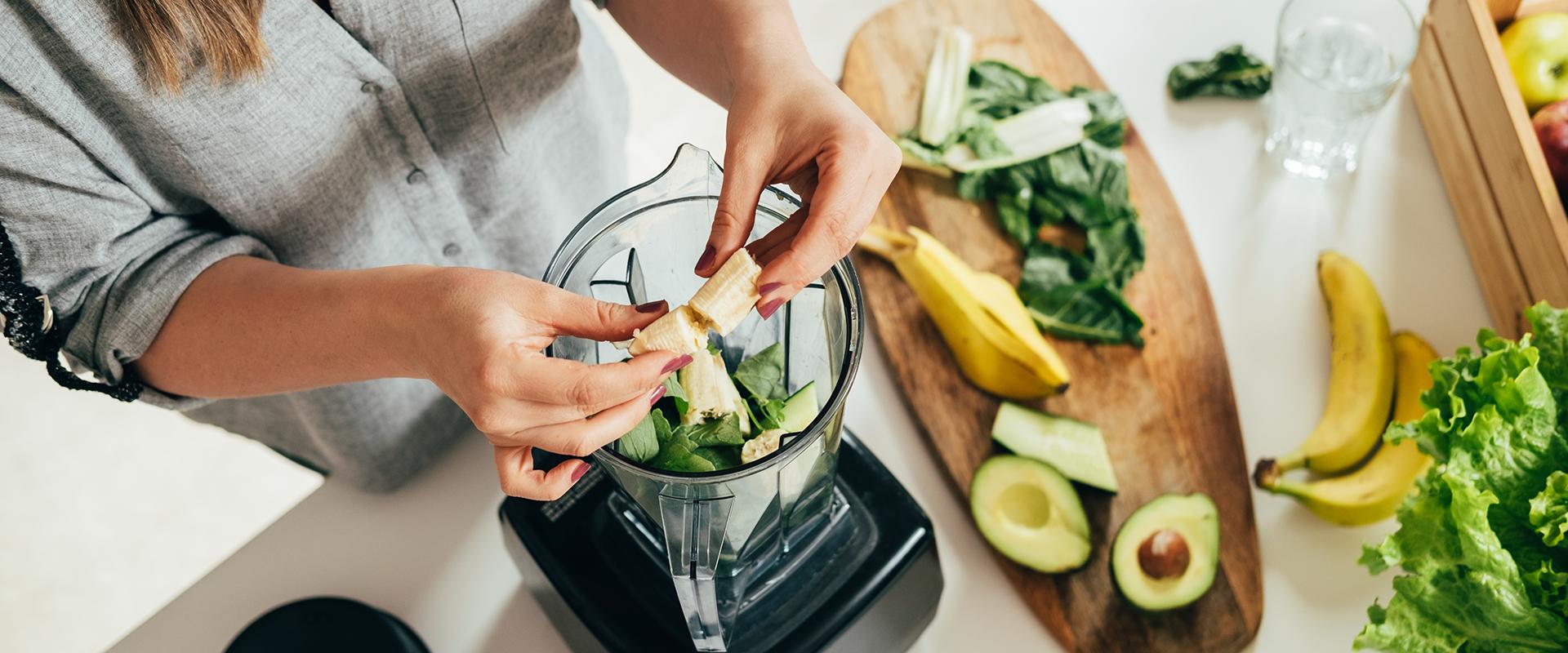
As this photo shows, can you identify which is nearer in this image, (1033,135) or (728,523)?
(728,523)

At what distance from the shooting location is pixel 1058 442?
1.12 metres

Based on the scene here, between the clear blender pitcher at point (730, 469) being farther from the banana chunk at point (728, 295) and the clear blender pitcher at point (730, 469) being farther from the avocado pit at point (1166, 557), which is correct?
the avocado pit at point (1166, 557)

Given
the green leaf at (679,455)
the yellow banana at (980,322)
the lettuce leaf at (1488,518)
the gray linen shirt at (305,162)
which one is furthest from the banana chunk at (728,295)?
the lettuce leaf at (1488,518)

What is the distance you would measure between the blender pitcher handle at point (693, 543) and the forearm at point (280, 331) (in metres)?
0.24

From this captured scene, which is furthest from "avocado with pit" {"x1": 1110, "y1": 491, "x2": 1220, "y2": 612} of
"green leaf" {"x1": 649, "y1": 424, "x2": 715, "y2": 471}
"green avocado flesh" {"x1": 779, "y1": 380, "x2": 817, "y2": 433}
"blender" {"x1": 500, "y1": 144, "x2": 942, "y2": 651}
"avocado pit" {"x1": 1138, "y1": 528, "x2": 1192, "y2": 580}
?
"green leaf" {"x1": 649, "y1": 424, "x2": 715, "y2": 471}

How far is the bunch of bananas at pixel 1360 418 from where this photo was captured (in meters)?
1.07

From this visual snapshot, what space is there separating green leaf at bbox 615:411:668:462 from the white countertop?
42 cm

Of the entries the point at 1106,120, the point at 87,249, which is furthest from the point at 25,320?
the point at 1106,120

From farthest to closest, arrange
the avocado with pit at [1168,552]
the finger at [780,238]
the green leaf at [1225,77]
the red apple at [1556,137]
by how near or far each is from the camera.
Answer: the green leaf at [1225,77]
the red apple at [1556,137]
the avocado with pit at [1168,552]
the finger at [780,238]

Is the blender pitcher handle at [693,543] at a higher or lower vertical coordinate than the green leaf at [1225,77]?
higher

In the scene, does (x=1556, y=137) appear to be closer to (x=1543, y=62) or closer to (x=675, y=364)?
(x=1543, y=62)

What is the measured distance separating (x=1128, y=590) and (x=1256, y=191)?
1.94 ft

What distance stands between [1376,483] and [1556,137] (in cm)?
45

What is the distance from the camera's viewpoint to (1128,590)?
3.39ft
